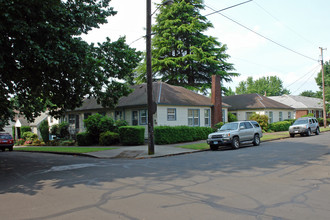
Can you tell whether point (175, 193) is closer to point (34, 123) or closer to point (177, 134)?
point (177, 134)

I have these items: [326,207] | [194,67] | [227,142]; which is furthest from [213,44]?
[326,207]

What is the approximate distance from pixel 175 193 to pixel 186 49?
114ft

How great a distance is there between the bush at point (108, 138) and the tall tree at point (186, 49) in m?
16.1

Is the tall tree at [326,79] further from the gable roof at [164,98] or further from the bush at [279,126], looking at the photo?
the gable roof at [164,98]

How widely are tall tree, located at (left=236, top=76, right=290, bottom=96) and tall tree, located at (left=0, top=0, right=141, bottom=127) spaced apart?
8210 cm

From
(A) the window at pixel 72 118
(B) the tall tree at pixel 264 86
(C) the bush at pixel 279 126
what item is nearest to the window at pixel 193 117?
(C) the bush at pixel 279 126

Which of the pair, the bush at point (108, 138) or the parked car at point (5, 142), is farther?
the parked car at point (5, 142)

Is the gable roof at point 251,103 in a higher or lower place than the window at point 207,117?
higher

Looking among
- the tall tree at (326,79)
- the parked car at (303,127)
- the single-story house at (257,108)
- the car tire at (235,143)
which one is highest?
the tall tree at (326,79)

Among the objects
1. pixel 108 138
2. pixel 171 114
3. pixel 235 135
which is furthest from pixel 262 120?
pixel 108 138

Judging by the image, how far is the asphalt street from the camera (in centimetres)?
530

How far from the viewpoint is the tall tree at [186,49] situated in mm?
37312

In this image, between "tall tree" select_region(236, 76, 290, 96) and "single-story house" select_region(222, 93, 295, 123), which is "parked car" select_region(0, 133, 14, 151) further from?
"tall tree" select_region(236, 76, 290, 96)

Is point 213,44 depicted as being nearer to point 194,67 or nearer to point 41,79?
point 194,67
